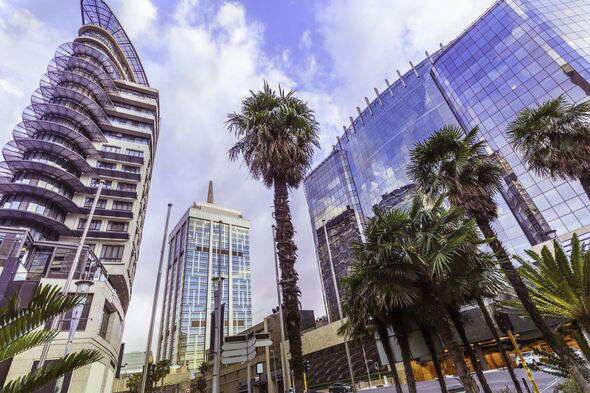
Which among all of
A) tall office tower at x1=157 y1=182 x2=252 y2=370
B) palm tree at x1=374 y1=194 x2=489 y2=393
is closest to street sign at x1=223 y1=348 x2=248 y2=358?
palm tree at x1=374 y1=194 x2=489 y2=393

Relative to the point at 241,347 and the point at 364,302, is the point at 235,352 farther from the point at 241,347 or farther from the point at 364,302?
the point at 364,302

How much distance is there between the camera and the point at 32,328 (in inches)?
197

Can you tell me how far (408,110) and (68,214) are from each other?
66541mm

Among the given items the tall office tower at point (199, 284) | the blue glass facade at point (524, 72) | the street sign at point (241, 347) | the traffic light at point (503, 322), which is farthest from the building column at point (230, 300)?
the street sign at point (241, 347)

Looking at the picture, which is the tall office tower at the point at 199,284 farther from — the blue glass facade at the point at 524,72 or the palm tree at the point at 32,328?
the palm tree at the point at 32,328

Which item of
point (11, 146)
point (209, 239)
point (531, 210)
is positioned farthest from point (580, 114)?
point (209, 239)

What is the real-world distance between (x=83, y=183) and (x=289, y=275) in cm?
4758

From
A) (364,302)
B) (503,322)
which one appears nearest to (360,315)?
(364,302)

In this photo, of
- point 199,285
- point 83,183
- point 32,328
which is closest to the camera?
point 32,328

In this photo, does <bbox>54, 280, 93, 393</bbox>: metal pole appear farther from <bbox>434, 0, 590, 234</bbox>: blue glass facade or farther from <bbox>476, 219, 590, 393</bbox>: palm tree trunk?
<bbox>434, 0, 590, 234</bbox>: blue glass facade

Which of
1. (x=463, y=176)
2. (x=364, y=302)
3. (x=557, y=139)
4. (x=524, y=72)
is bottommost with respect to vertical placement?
(x=364, y=302)

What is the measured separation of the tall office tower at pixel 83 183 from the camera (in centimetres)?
2550

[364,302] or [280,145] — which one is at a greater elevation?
[280,145]

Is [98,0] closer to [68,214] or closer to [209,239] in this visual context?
[68,214]
